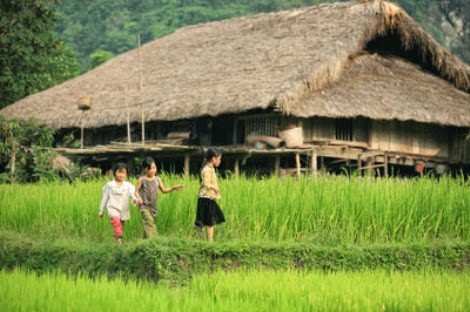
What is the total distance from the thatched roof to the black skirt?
6904 millimetres

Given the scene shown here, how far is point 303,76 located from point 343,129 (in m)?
2.01

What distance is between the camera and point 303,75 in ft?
54.9

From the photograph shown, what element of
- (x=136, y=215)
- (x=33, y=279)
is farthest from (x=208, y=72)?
(x=33, y=279)

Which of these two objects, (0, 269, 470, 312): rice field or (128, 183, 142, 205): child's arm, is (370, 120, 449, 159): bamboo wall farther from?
(0, 269, 470, 312): rice field

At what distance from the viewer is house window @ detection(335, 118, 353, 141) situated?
1822 centimetres

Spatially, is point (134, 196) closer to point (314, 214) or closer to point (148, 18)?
point (314, 214)

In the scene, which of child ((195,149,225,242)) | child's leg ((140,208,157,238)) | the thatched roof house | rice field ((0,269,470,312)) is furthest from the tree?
rice field ((0,269,470,312))

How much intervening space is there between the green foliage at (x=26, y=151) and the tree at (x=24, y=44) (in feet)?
10.5

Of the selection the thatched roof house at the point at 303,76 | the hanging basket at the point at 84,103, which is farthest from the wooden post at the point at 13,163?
the thatched roof house at the point at 303,76

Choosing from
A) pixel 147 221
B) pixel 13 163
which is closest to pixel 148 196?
pixel 147 221

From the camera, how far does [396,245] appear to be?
9430mm

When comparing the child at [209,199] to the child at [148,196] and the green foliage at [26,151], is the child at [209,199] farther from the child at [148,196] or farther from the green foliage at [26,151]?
the green foliage at [26,151]

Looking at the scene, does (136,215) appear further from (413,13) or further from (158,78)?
(413,13)

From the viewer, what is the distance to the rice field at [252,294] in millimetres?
6145
